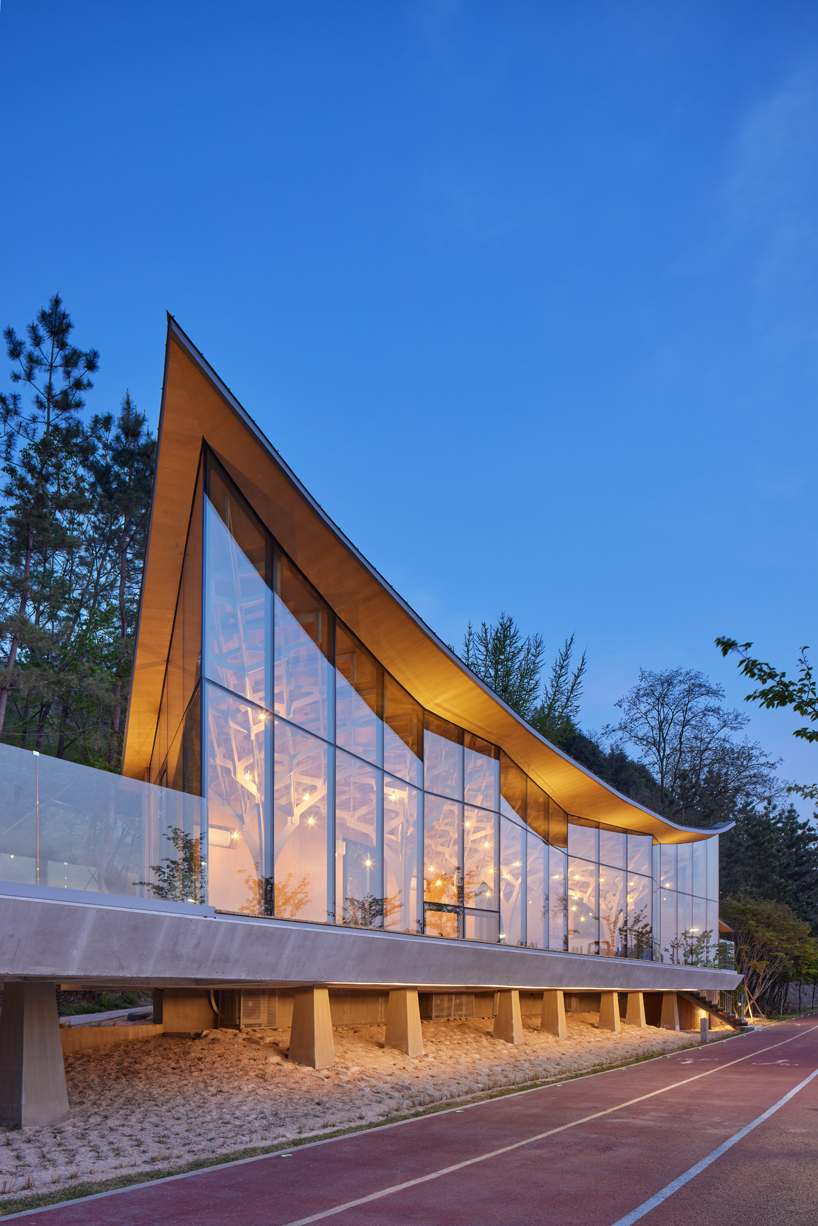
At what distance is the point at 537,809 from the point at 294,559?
583 inches

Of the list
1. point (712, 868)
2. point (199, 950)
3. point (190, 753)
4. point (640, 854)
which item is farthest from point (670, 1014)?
point (199, 950)

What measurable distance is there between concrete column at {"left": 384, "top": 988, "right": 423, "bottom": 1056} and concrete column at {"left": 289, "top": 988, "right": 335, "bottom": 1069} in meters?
3.25

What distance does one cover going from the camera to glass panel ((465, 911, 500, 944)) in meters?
22.8

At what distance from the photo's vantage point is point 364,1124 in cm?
1296

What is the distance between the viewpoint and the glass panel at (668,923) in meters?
37.2

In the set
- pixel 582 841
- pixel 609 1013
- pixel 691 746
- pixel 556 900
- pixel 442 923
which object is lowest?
pixel 609 1013

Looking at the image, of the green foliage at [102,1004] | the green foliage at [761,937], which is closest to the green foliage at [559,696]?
the green foliage at [761,937]

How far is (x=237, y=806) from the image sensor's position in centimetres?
1355

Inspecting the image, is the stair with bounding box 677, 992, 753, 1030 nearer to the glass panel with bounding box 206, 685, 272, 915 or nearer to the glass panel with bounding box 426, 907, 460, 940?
the glass panel with bounding box 426, 907, 460, 940

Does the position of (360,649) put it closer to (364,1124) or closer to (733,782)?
(364,1124)

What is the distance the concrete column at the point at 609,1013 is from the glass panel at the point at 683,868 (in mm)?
9768

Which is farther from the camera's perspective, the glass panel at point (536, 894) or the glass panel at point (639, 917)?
the glass panel at point (639, 917)

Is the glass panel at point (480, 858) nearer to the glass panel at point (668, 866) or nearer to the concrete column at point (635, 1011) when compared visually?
the concrete column at point (635, 1011)

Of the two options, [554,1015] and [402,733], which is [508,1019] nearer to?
[554,1015]
